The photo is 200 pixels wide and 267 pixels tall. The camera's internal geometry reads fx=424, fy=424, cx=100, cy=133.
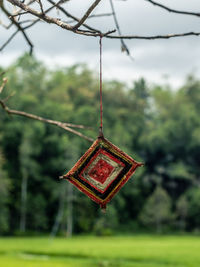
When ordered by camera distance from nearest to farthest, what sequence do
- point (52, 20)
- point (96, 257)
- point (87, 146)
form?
point (52, 20) < point (96, 257) < point (87, 146)

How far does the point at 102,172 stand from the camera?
1.46 meters

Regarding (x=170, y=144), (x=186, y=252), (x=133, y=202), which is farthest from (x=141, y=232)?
(x=186, y=252)

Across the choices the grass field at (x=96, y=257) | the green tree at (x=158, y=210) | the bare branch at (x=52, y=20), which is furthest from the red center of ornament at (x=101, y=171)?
the green tree at (x=158, y=210)

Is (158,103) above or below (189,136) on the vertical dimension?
above

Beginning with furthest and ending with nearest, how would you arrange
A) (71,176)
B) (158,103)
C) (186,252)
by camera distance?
(158,103) → (186,252) → (71,176)

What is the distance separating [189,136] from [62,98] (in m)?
9.35

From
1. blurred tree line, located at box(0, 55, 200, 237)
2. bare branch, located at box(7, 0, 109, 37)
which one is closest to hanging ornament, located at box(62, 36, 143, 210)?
bare branch, located at box(7, 0, 109, 37)

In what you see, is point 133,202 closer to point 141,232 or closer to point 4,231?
point 141,232

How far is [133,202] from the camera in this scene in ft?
97.9

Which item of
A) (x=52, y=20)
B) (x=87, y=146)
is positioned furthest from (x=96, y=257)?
(x=52, y=20)

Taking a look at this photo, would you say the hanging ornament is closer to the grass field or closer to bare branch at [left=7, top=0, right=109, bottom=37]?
bare branch at [left=7, top=0, right=109, bottom=37]

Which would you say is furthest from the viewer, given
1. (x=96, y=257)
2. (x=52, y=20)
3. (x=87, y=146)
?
(x=87, y=146)

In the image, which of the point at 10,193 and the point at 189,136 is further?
the point at 189,136

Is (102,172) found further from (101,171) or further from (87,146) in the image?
(87,146)
